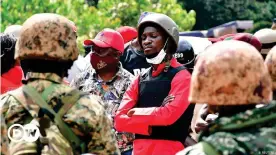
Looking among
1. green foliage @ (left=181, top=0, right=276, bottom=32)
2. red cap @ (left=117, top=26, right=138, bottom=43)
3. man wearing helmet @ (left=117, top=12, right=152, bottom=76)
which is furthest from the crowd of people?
green foliage @ (left=181, top=0, right=276, bottom=32)

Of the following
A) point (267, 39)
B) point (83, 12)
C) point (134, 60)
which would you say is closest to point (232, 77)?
Answer: point (267, 39)

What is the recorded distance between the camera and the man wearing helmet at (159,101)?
7922 millimetres

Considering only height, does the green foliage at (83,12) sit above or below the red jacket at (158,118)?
below

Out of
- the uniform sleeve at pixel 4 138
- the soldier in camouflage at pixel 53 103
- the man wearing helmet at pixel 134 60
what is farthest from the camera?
the man wearing helmet at pixel 134 60

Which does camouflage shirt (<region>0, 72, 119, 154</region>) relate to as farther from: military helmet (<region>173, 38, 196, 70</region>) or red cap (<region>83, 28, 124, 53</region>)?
military helmet (<region>173, 38, 196, 70</region>)

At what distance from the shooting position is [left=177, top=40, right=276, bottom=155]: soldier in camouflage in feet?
16.1

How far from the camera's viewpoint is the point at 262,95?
502 centimetres

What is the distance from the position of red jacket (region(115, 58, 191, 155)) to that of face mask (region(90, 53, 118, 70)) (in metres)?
1.09

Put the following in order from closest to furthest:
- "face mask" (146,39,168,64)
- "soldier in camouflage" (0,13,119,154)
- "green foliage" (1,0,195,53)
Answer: "soldier in camouflage" (0,13,119,154) < "face mask" (146,39,168,64) < "green foliage" (1,0,195,53)

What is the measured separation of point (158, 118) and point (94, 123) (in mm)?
2260

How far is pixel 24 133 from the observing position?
18.6 ft

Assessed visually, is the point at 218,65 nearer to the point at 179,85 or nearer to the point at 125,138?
the point at 179,85

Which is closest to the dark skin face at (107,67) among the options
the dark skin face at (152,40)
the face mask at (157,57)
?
the dark skin face at (152,40)

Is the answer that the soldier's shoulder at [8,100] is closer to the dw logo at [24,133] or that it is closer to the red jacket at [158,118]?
the dw logo at [24,133]
